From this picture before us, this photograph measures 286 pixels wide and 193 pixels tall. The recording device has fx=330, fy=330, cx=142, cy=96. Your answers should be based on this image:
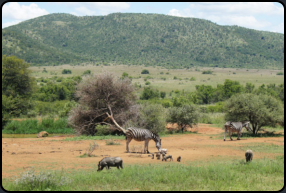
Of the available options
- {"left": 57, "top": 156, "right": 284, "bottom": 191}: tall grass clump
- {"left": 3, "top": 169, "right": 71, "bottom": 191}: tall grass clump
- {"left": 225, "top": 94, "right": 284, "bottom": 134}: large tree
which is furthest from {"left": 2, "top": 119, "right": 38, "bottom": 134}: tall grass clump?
{"left": 3, "top": 169, "right": 71, "bottom": 191}: tall grass clump

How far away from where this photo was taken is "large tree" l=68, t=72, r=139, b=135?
2383 centimetres

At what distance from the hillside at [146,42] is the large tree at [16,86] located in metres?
65.1

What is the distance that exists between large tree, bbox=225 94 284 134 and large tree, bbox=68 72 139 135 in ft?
22.9

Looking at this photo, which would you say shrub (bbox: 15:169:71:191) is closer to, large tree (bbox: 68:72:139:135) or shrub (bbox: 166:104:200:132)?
large tree (bbox: 68:72:139:135)

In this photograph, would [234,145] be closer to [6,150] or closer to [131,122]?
[131,122]

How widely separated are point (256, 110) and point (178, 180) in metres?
14.9

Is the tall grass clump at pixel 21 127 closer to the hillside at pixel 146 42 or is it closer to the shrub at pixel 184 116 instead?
the shrub at pixel 184 116

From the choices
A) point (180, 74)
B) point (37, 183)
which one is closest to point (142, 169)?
point (37, 183)

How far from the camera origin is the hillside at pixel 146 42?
107812 mm

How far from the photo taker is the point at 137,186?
29.1ft

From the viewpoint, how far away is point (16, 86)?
110 feet

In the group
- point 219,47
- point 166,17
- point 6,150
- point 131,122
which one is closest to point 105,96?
point 131,122

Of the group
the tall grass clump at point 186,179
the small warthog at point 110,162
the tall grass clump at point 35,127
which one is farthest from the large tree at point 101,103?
the tall grass clump at point 186,179

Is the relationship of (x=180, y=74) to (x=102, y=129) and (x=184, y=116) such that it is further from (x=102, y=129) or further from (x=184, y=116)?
(x=102, y=129)
